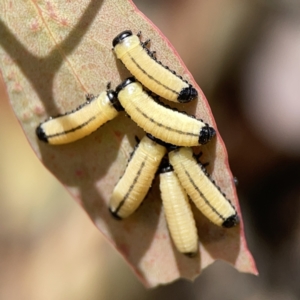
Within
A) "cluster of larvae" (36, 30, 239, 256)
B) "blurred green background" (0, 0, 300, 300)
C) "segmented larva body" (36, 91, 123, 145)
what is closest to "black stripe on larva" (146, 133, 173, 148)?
"cluster of larvae" (36, 30, 239, 256)

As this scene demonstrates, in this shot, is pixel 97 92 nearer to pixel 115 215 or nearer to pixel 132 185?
pixel 132 185

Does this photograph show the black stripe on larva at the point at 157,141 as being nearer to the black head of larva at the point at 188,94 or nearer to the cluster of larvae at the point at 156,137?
the cluster of larvae at the point at 156,137

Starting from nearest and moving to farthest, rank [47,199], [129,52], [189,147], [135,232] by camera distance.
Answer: [129,52] → [189,147] → [135,232] → [47,199]

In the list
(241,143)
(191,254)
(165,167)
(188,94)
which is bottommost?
(241,143)

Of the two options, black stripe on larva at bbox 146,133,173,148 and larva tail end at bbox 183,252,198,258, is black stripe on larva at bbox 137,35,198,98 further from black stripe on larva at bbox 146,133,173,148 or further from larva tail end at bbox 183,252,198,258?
larva tail end at bbox 183,252,198,258

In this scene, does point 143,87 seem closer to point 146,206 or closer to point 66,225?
point 146,206

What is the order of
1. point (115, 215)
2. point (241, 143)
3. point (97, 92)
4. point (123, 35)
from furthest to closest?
point (241, 143) → point (115, 215) → point (97, 92) → point (123, 35)

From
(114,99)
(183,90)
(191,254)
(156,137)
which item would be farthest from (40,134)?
(191,254)

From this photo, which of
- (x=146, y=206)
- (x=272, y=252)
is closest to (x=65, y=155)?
(x=146, y=206)
